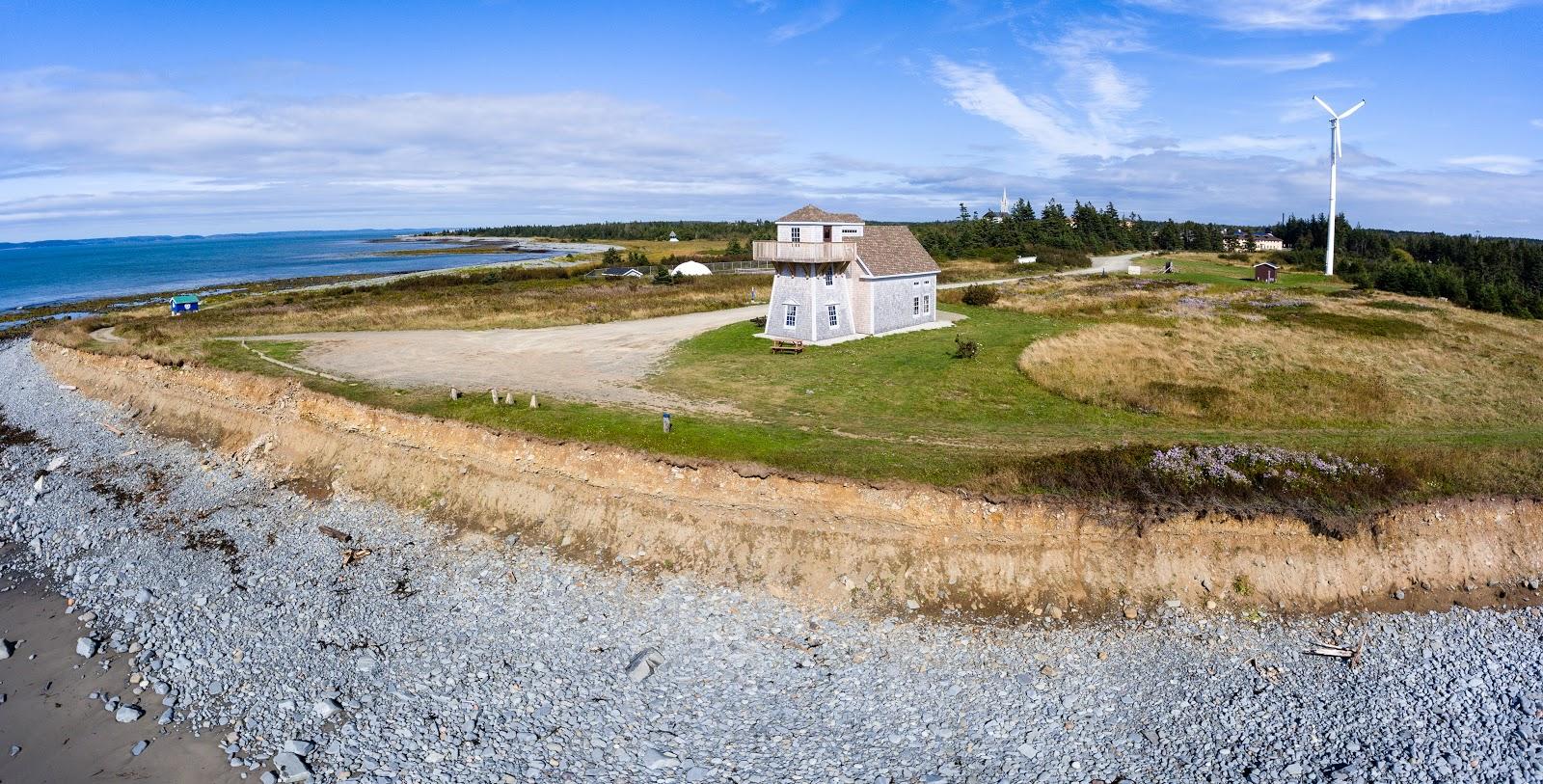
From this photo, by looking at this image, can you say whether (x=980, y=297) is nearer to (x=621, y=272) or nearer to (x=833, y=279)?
(x=833, y=279)

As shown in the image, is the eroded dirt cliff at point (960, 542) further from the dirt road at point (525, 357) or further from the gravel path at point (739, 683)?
the dirt road at point (525, 357)

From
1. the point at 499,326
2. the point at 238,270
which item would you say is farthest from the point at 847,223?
the point at 238,270

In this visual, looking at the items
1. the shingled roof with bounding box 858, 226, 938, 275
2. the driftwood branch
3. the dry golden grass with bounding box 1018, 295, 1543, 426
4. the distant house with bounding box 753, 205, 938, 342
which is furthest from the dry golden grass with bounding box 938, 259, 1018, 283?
the driftwood branch

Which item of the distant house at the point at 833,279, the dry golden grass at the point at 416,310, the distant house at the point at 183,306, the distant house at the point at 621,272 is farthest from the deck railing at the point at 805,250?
the distant house at the point at 621,272

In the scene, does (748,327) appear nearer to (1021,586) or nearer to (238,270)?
(1021,586)

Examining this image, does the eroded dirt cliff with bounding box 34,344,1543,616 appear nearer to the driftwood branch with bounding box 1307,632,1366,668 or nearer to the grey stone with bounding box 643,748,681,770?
the driftwood branch with bounding box 1307,632,1366,668
